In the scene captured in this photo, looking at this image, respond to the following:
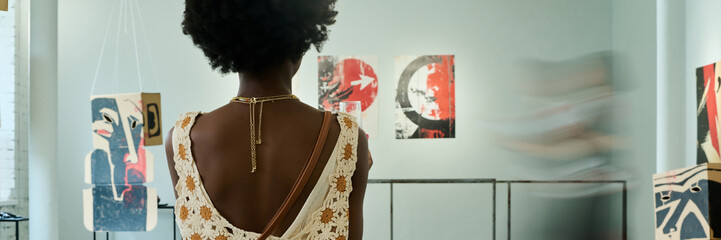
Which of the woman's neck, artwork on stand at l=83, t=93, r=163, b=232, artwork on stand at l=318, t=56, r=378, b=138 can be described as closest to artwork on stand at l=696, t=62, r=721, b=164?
the woman's neck

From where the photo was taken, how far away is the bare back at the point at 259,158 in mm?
1428

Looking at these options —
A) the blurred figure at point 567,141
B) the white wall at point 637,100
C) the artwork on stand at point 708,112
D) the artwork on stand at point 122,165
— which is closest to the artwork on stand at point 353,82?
the blurred figure at point 567,141

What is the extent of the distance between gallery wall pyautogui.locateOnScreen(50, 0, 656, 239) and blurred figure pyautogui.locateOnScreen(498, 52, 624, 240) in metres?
0.09

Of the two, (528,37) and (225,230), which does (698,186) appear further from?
(528,37)

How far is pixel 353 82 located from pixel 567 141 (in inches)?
72.0

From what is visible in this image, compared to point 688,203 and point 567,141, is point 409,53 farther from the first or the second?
point 688,203

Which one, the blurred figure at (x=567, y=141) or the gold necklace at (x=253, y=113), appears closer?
the gold necklace at (x=253, y=113)

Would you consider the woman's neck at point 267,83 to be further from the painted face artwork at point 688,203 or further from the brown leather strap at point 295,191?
the painted face artwork at point 688,203

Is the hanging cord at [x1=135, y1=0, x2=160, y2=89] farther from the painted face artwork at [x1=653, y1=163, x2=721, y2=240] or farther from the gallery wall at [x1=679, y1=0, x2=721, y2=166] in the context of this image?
the painted face artwork at [x1=653, y1=163, x2=721, y2=240]

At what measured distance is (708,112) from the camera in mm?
3258

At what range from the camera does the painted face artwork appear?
6.88ft

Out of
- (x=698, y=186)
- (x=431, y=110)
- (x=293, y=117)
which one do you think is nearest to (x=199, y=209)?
(x=293, y=117)

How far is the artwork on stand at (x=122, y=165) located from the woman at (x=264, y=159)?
3.11 metres

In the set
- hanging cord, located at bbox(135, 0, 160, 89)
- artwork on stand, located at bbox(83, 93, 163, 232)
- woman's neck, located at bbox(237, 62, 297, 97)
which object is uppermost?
hanging cord, located at bbox(135, 0, 160, 89)
